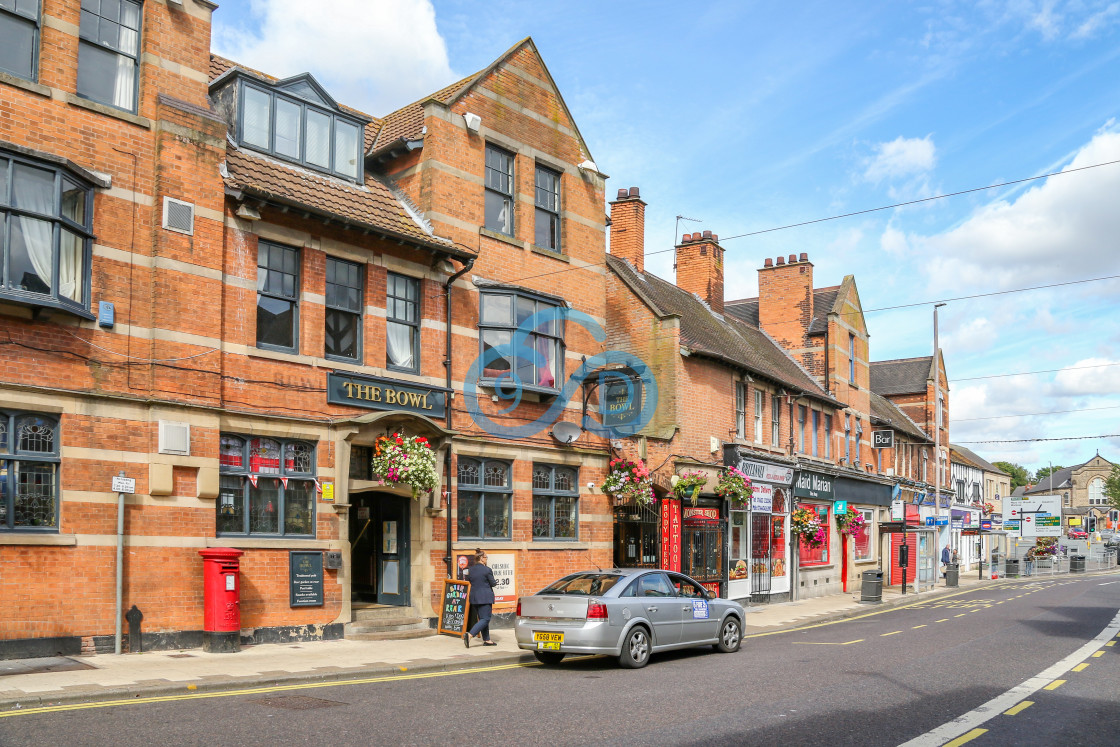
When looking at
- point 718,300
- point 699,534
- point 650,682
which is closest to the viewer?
point 650,682

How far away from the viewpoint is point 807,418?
34.1 metres

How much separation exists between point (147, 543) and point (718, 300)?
77.6 ft

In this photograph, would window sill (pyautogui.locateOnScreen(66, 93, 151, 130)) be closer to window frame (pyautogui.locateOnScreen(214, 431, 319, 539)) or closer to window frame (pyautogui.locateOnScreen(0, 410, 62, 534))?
window frame (pyautogui.locateOnScreen(0, 410, 62, 534))

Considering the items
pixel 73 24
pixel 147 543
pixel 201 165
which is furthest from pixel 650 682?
pixel 73 24

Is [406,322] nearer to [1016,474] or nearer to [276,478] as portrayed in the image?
[276,478]

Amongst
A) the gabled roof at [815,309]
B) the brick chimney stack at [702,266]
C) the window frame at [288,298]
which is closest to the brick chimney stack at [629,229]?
the brick chimney stack at [702,266]

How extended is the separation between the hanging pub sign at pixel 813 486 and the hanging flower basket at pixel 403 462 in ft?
57.9

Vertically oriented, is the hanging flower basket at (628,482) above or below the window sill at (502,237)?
below

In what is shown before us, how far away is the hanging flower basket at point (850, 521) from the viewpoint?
35.4 metres

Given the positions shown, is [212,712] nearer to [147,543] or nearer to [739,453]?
[147,543]

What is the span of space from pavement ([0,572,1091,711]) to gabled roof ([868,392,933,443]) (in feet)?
105

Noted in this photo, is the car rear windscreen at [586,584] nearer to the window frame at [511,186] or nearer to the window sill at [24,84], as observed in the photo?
the window frame at [511,186]

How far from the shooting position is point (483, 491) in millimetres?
19406

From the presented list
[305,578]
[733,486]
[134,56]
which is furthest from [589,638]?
[733,486]
